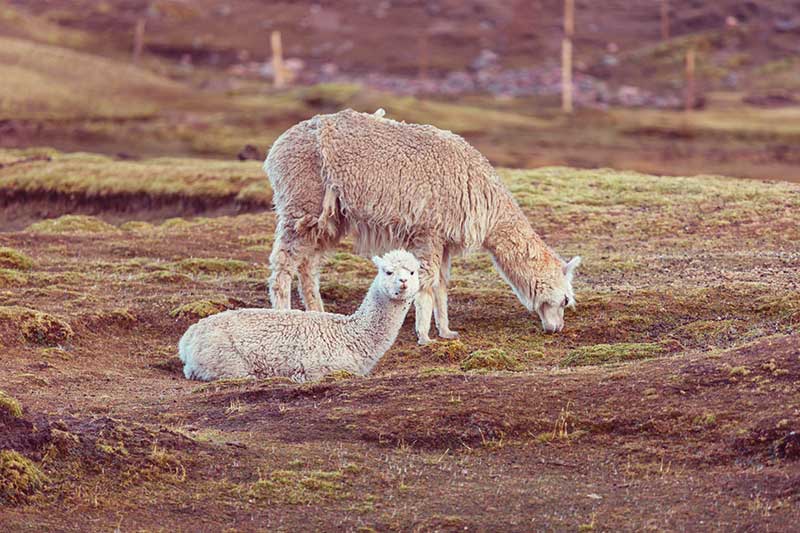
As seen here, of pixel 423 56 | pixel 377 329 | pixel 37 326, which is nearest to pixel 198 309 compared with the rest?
pixel 37 326

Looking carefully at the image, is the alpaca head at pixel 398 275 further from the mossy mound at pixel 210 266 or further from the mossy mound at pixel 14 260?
the mossy mound at pixel 14 260

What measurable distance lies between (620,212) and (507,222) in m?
10.4

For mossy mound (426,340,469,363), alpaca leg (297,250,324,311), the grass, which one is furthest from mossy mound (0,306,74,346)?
the grass

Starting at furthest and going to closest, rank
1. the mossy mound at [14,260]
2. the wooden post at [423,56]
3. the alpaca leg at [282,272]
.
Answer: the wooden post at [423,56] < the mossy mound at [14,260] < the alpaca leg at [282,272]

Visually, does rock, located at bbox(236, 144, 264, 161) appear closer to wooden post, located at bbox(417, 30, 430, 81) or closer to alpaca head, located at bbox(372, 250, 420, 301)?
alpaca head, located at bbox(372, 250, 420, 301)

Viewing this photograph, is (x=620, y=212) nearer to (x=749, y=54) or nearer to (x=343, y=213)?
(x=343, y=213)

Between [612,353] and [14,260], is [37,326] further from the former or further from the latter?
[612,353]

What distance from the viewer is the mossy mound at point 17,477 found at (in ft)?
33.1

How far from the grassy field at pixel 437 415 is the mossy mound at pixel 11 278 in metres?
0.05

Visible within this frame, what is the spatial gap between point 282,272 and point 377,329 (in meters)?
3.12

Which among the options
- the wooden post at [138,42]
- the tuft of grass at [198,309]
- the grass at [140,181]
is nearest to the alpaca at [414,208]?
the tuft of grass at [198,309]

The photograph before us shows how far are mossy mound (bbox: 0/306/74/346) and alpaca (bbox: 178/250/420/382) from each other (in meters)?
2.12

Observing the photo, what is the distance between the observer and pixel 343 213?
17.2 metres

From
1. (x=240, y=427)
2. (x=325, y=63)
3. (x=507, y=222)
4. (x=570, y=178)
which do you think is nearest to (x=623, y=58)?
(x=325, y=63)
